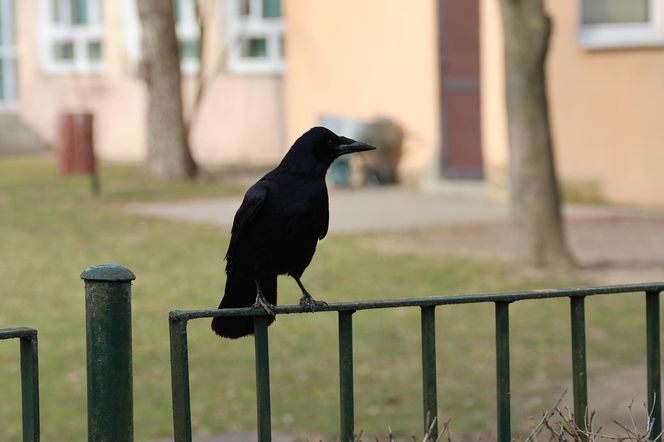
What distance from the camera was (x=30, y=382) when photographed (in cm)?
298

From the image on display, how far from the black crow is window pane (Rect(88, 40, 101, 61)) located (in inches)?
986

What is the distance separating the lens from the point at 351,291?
1080 cm

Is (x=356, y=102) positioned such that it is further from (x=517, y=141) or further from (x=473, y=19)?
(x=517, y=141)

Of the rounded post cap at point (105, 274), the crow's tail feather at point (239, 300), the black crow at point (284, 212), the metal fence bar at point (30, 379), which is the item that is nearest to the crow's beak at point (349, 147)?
the black crow at point (284, 212)

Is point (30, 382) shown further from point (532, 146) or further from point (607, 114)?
point (607, 114)

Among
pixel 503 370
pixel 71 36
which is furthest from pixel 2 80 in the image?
pixel 503 370

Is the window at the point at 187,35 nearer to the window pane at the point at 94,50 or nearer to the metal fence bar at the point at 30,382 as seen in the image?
the window pane at the point at 94,50

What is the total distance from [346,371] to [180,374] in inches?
16.8

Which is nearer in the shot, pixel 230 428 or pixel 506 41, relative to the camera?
pixel 230 428

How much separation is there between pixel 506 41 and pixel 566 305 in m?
2.32

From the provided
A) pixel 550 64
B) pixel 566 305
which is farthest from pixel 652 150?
pixel 566 305

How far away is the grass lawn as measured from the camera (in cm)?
758

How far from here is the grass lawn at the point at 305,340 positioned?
7.58 m

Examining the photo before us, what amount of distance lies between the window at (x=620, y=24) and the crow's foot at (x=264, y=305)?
13.0 metres
